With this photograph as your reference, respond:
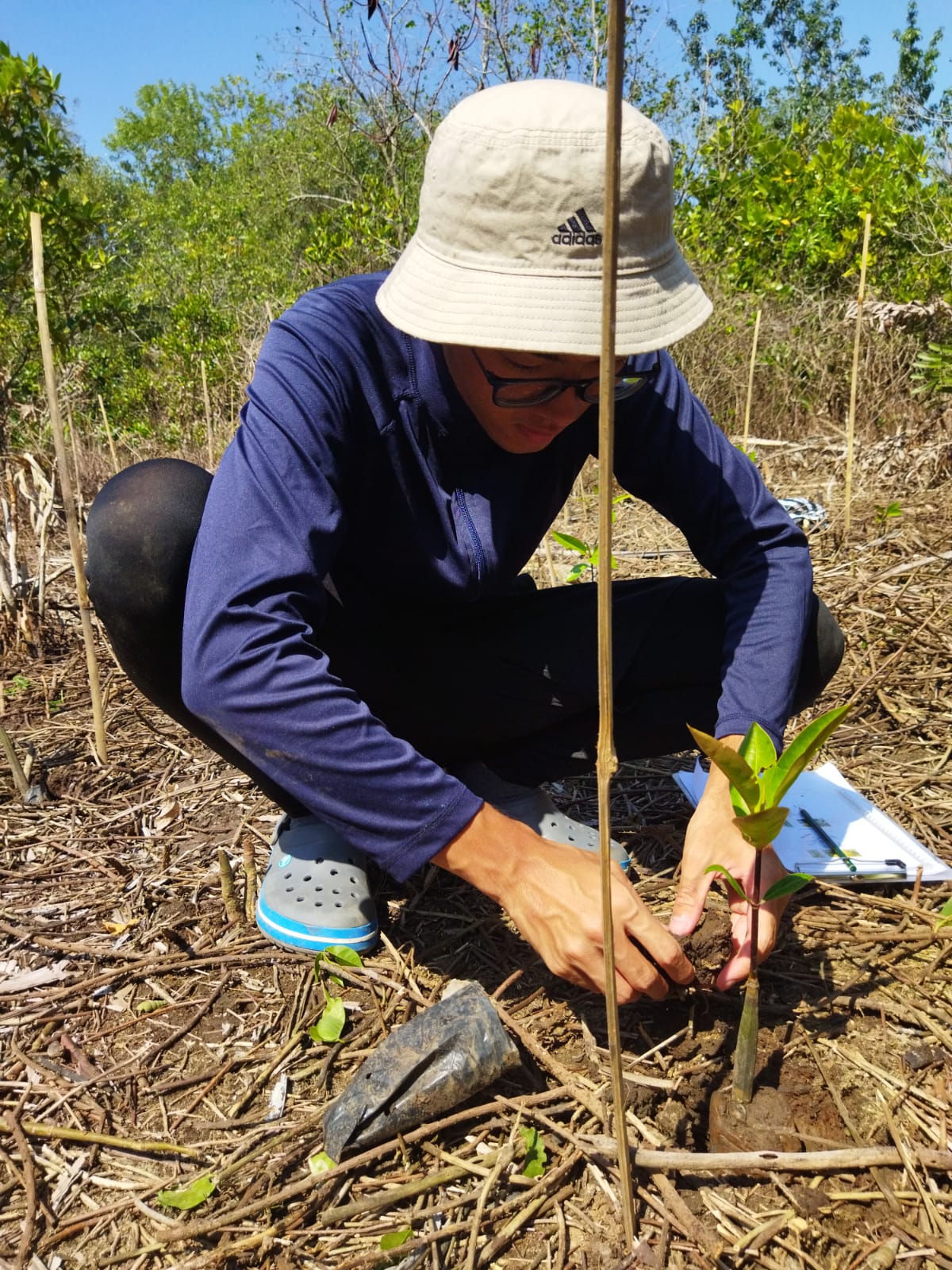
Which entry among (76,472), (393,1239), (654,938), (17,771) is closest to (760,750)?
(654,938)

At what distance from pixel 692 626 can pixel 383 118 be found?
732cm

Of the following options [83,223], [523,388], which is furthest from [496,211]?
[83,223]

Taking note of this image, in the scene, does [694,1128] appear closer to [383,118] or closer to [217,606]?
[217,606]

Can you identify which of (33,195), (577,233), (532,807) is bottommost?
(532,807)

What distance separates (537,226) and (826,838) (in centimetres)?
127

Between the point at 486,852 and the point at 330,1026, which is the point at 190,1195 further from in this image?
the point at 486,852

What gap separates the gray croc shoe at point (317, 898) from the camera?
151 centimetres

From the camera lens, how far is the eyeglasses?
1.22 metres

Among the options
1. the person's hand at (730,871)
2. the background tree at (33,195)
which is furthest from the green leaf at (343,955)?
the background tree at (33,195)

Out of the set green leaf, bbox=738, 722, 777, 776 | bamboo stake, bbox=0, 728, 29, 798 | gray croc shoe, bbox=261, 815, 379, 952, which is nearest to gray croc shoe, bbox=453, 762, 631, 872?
gray croc shoe, bbox=261, 815, 379, 952

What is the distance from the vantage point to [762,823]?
35.2 inches

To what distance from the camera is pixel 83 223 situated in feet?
14.6

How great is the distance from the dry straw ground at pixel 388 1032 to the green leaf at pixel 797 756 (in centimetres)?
47

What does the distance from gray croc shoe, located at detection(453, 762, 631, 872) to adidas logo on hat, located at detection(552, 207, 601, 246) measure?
3.48 feet
